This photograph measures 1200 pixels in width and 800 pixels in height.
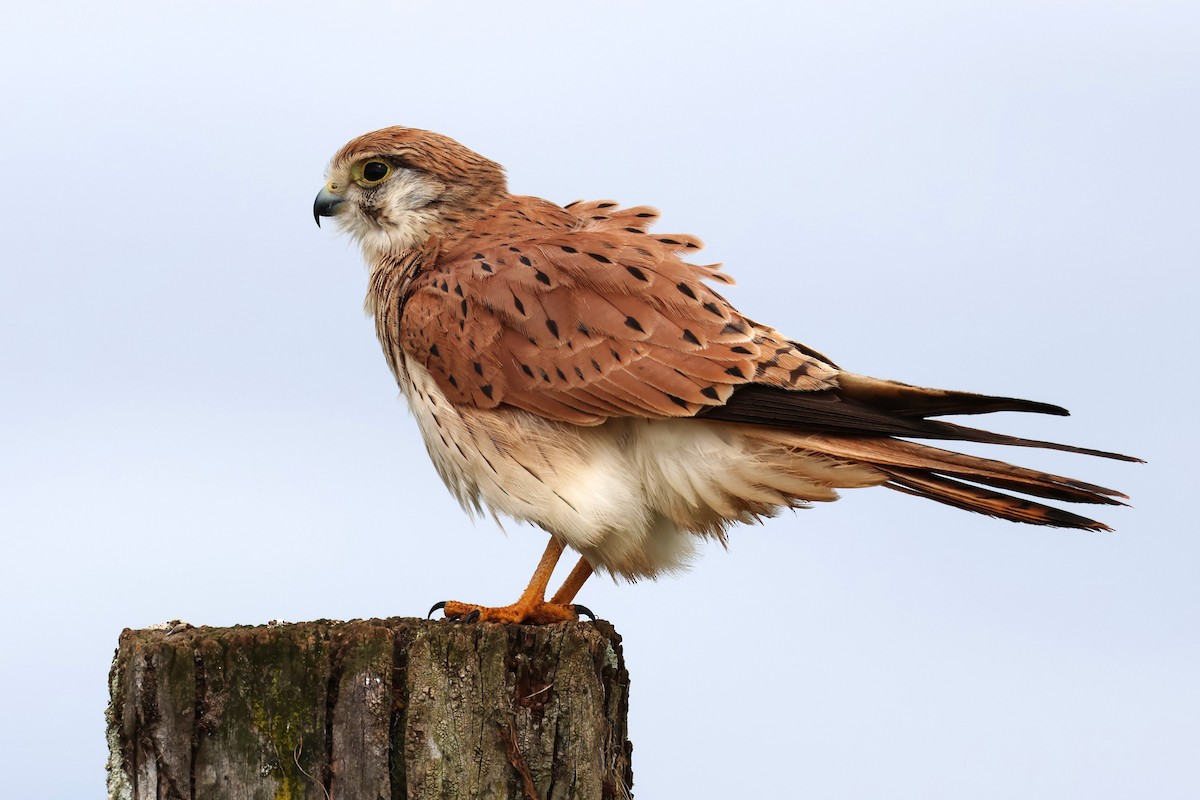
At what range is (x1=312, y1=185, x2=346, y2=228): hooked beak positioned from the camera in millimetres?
6230

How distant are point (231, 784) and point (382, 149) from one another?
3.25m

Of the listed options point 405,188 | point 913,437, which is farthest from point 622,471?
point 405,188

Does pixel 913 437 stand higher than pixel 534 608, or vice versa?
pixel 913 437

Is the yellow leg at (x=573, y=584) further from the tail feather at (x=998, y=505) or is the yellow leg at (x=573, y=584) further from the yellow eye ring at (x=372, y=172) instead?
the yellow eye ring at (x=372, y=172)

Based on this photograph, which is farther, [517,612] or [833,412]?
[517,612]

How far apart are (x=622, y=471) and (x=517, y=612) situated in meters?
0.69

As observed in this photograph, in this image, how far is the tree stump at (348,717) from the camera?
3789mm

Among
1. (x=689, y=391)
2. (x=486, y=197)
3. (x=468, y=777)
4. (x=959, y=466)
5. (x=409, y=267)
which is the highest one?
(x=486, y=197)

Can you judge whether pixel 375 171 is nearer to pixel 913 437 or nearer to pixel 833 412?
pixel 833 412

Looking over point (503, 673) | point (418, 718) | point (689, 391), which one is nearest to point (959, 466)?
point (689, 391)

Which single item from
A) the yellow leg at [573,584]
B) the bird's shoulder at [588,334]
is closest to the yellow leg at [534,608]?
the yellow leg at [573,584]

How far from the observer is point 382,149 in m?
6.08

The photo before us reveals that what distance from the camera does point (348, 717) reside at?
381 cm

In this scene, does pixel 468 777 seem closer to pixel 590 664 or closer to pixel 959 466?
pixel 590 664
